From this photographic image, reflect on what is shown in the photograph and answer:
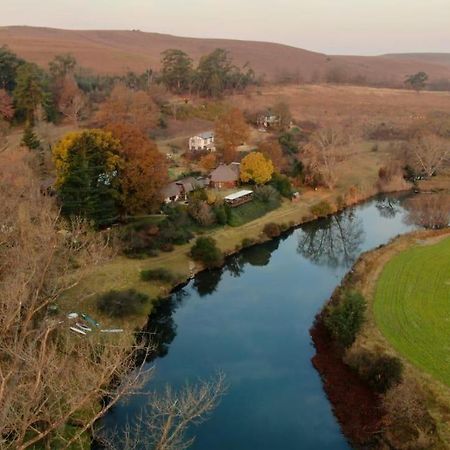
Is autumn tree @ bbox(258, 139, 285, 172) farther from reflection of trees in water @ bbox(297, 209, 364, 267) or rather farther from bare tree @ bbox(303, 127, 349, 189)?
reflection of trees in water @ bbox(297, 209, 364, 267)

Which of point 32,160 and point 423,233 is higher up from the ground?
point 32,160

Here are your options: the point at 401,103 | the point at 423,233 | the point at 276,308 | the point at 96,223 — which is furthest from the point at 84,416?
the point at 401,103

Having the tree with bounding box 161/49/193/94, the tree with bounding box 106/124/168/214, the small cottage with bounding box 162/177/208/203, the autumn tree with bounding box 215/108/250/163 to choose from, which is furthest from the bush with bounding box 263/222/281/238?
the tree with bounding box 161/49/193/94

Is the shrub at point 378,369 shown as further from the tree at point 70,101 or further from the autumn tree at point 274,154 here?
the tree at point 70,101

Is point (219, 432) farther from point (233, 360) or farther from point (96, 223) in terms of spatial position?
point (96, 223)

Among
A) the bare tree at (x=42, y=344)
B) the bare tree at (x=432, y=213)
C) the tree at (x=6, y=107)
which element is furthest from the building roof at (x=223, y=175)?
the tree at (x=6, y=107)

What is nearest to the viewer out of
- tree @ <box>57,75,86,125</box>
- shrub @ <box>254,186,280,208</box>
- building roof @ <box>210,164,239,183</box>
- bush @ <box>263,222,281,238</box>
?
bush @ <box>263,222,281,238</box>
